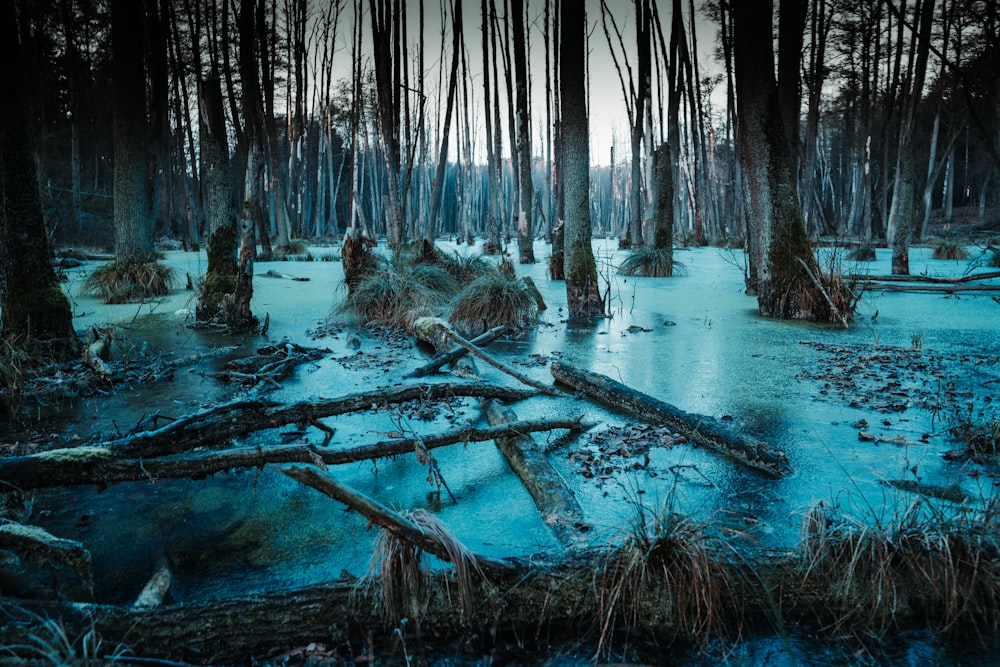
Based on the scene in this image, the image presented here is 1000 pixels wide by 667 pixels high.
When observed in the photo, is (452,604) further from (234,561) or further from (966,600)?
(966,600)

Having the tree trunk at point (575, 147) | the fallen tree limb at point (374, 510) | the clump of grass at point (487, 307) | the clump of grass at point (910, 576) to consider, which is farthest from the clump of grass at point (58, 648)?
the tree trunk at point (575, 147)

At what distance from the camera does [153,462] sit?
2.49 metres

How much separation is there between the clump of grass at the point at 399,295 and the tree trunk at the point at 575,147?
176cm

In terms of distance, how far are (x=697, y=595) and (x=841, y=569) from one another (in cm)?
46

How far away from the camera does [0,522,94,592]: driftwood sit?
69.8 inches

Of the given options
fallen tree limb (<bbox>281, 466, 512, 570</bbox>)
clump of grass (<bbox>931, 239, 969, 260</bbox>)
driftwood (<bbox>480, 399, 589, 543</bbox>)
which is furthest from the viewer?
clump of grass (<bbox>931, 239, 969, 260</bbox>)

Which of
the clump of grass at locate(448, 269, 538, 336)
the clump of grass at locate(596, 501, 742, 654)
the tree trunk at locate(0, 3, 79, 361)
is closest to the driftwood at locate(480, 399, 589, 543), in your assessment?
the clump of grass at locate(596, 501, 742, 654)

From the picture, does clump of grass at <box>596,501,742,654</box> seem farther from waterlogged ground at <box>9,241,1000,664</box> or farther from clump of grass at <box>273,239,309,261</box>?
clump of grass at <box>273,239,309,261</box>

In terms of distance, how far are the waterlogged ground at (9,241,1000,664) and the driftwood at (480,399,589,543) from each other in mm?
75

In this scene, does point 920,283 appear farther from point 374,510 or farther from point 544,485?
point 374,510

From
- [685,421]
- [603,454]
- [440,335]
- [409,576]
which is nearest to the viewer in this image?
[409,576]

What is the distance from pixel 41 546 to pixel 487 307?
17.6 ft

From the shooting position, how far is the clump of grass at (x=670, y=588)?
1.76 meters

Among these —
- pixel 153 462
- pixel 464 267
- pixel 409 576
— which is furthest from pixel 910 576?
pixel 464 267
